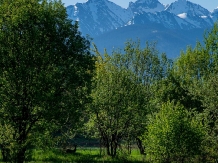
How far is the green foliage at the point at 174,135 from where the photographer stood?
31.2m

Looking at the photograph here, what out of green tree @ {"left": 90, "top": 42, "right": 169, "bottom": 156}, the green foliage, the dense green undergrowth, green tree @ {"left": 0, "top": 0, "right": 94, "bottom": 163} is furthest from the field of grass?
green tree @ {"left": 0, "top": 0, "right": 94, "bottom": 163}

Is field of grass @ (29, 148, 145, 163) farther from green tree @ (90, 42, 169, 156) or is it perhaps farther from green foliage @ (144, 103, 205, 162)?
green foliage @ (144, 103, 205, 162)

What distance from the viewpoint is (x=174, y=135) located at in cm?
3123

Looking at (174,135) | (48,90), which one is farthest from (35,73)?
(174,135)

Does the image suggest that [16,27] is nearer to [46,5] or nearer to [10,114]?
[46,5]

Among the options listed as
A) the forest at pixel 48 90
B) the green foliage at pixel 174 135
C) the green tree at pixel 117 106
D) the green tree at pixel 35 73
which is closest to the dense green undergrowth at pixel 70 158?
the forest at pixel 48 90

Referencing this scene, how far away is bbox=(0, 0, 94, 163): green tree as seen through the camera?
80.0 feet

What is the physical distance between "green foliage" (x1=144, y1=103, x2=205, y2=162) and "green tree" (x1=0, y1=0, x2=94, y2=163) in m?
8.67

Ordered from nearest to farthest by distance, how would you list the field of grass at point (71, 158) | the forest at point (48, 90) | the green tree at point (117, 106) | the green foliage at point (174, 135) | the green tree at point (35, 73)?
the green tree at point (35, 73), the forest at point (48, 90), the green foliage at point (174, 135), the field of grass at point (71, 158), the green tree at point (117, 106)

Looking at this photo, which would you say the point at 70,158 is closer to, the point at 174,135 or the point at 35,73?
the point at 174,135

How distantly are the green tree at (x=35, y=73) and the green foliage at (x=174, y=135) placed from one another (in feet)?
28.5

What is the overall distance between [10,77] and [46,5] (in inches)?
272

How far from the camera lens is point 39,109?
2555 cm

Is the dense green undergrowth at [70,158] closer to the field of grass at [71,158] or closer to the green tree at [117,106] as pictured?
the field of grass at [71,158]
